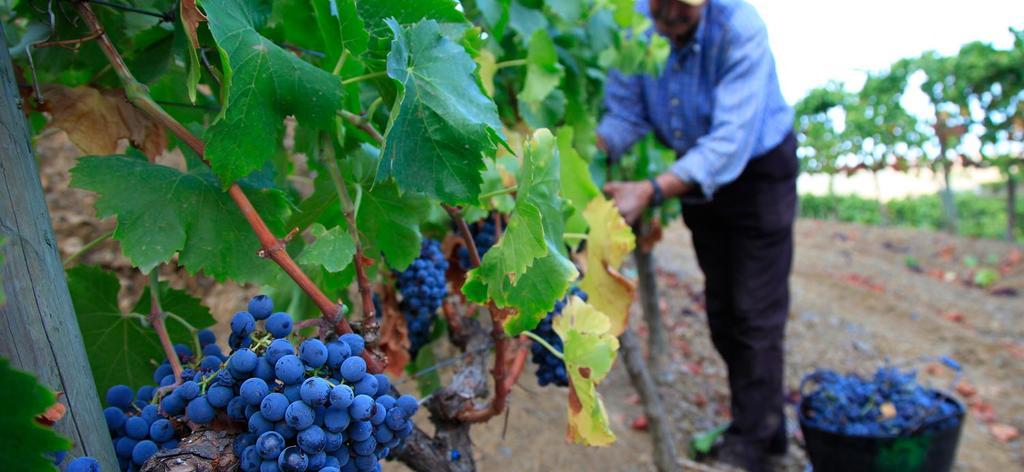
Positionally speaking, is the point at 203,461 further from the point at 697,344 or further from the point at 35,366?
the point at 697,344

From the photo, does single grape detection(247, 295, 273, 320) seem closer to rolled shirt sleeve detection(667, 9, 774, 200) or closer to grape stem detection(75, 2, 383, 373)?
grape stem detection(75, 2, 383, 373)

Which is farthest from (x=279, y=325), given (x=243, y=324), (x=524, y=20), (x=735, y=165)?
(x=735, y=165)

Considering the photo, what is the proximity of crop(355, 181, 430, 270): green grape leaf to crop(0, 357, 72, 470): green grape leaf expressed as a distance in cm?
57

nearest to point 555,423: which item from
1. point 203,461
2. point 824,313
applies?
point 203,461

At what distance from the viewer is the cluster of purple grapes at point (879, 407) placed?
294cm

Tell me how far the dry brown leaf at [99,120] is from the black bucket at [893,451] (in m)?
2.83

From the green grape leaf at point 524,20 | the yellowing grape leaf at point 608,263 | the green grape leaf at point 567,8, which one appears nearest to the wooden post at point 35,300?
the yellowing grape leaf at point 608,263

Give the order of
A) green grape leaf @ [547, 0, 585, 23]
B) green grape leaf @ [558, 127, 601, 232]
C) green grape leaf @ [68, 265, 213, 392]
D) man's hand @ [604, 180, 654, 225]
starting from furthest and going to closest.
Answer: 1. man's hand @ [604, 180, 654, 225]
2. green grape leaf @ [547, 0, 585, 23]
3. green grape leaf @ [558, 127, 601, 232]
4. green grape leaf @ [68, 265, 213, 392]

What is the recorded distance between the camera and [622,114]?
136 inches

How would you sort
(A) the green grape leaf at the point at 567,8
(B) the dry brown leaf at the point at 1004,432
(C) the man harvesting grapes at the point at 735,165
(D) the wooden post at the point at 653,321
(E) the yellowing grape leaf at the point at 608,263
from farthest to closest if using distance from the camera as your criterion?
1. (D) the wooden post at the point at 653,321
2. (B) the dry brown leaf at the point at 1004,432
3. (C) the man harvesting grapes at the point at 735,165
4. (A) the green grape leaf at the point at 567,8
5. (E) the yellowing grape leaf at the point at 608,263

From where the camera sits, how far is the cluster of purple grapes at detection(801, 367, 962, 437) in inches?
116

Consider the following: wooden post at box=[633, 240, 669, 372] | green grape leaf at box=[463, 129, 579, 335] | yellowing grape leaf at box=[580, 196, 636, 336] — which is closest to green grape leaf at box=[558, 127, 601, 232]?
yellowing grape leaf at box=[580, 196, 636, 336]

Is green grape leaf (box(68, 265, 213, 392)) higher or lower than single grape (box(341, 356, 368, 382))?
lower

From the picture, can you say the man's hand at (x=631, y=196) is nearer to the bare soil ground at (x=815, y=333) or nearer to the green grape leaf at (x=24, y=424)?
the bare soil ground at (x=815, y=333)
